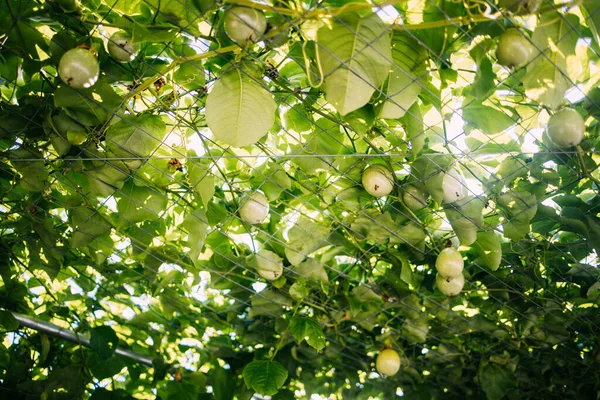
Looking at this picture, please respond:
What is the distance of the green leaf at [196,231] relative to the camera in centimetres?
110

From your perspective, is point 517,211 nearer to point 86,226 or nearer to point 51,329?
point 86,226

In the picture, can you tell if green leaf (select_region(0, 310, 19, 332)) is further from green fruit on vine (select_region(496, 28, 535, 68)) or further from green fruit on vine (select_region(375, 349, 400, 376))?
green fruit on vine (select_region(496, 28, 535, 68))

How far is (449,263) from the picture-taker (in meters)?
1.14

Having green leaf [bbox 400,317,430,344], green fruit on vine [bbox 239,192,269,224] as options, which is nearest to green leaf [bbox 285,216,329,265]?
green fruit on vine [bbox 239,192,269,224]

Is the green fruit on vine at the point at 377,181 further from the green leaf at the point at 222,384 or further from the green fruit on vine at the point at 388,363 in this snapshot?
the green leaf at the point at 222,384

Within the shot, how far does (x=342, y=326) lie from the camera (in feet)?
5.19

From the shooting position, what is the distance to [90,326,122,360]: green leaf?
4.74ft

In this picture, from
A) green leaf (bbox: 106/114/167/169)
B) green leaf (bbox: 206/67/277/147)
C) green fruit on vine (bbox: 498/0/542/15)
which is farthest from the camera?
green leaf (bbox: 106/114/167/169)

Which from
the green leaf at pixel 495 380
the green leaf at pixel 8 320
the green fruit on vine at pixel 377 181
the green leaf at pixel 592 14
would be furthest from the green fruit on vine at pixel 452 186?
the green leaf at pixel 8 320

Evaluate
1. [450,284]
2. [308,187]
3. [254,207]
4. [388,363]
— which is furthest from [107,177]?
[388,363]

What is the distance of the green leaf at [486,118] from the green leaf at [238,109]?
37 cm

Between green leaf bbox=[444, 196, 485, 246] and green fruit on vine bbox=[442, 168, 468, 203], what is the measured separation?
5 centimetres

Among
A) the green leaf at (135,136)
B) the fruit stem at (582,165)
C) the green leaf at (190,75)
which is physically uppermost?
the green leaf at (190,75)

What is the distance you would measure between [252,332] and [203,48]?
38.0 inches
